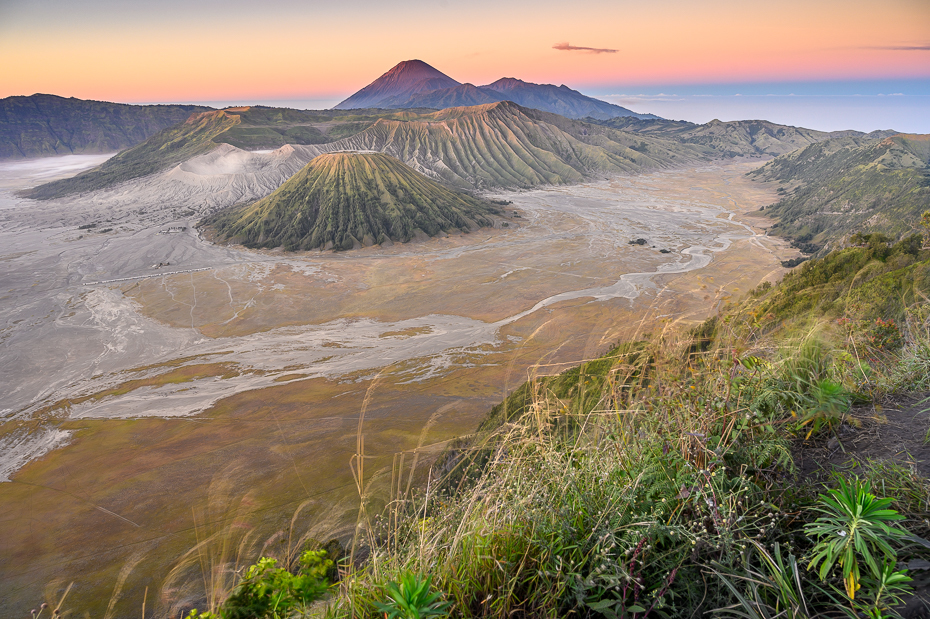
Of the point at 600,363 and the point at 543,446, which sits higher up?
the point at 543,446

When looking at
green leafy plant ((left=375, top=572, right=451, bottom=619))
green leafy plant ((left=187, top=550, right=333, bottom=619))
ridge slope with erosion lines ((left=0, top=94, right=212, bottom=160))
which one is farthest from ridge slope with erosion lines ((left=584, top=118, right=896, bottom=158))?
ridge slope with erosion lines ((left=0, top=94, right=212, bottom=160))

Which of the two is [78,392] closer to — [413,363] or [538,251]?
[413,363]

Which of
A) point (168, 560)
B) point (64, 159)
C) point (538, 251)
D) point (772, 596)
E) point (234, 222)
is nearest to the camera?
point (772, 596)

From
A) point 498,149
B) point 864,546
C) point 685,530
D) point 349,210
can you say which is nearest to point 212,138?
point 498,149

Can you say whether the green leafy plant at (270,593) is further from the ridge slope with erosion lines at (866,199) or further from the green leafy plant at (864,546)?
the ridge slope with erosion lines at (866,199)

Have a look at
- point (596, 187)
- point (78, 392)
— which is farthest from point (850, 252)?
point (596, 187)

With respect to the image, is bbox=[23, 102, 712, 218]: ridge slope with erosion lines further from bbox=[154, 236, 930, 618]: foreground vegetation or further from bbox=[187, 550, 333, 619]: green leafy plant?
bbox=[154, 236, 930, 618]: foreground vegetation

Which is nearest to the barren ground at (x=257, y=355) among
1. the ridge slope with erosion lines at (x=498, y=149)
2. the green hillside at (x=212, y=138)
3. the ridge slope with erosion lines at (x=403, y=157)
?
the ridge slope with erosion lines at (x=403, y=157)
